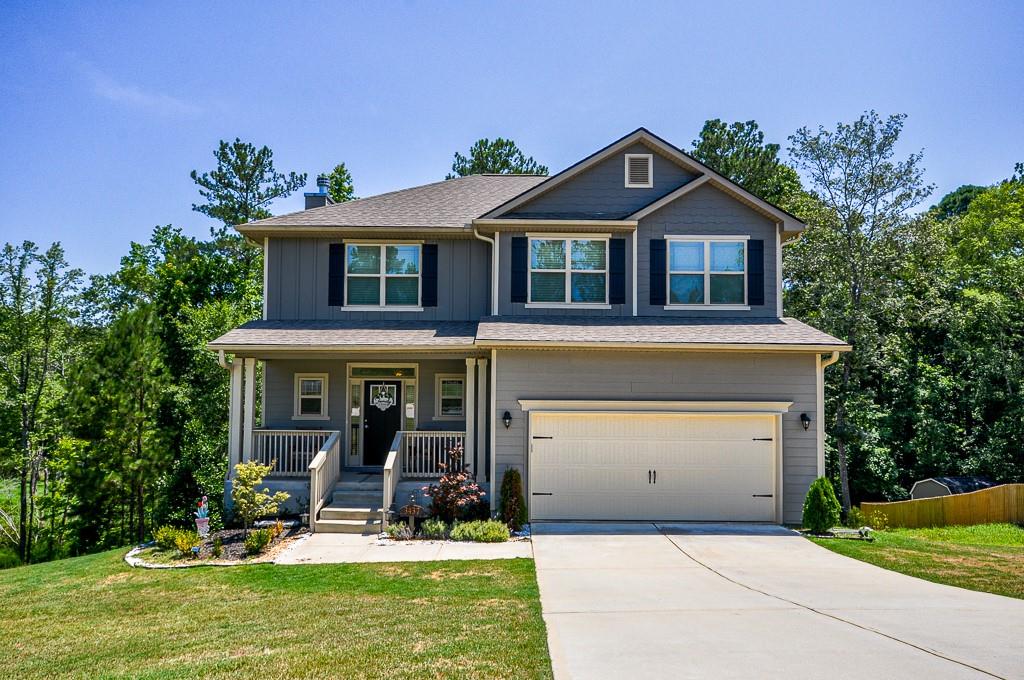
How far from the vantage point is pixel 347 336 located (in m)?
14.2

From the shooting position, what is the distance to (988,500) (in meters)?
17.1

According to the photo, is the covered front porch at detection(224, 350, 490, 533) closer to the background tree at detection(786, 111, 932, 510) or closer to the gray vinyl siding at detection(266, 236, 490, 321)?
the gray vinyl siding at detection(266, 236, 490, 321)

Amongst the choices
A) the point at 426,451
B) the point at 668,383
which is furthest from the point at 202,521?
the point at 668,383

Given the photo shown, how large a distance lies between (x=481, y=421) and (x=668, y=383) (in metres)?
3.62

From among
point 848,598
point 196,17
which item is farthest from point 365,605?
point 196,17

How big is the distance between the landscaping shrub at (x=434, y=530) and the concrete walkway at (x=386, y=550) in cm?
31

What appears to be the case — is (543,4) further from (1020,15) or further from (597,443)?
(1020,15)

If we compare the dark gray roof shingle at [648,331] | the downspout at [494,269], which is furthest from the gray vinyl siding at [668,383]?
the downspout at [494,269]

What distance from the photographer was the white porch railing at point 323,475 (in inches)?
493

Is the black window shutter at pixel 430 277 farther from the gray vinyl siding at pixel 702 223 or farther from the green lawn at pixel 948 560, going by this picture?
the green lawn at pixel 948 560

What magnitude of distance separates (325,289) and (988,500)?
16.2 meters

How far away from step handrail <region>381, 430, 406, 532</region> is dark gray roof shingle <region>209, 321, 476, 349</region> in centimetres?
188

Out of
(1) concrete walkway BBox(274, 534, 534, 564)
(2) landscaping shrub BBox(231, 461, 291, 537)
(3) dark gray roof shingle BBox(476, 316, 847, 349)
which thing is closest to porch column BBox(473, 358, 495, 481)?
(3) dark gray roof shingle BBox(476, 316, 847, 349)

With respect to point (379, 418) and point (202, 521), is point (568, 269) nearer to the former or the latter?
point (379, 418)
